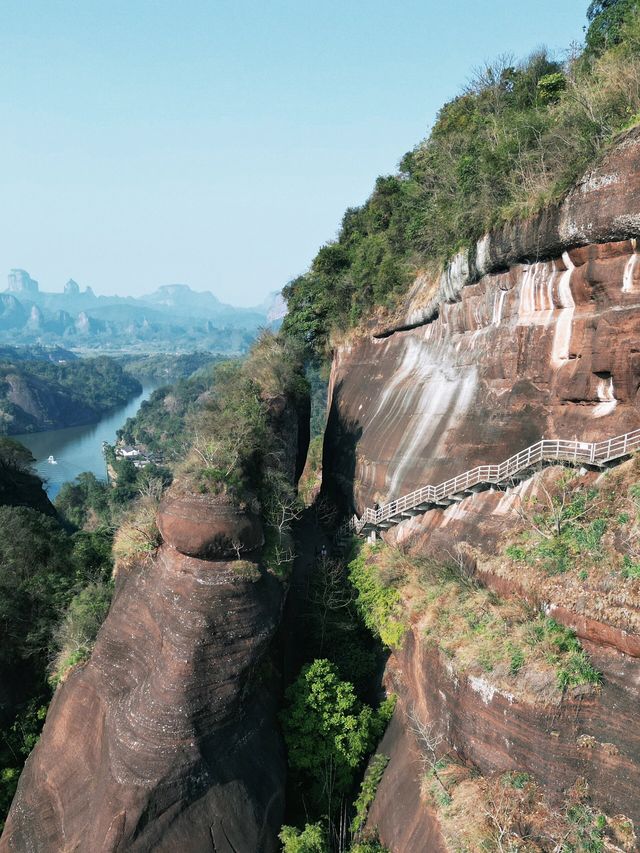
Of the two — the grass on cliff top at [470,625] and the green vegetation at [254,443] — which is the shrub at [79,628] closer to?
the green vegetation at [254,443]

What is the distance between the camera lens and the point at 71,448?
105 meters

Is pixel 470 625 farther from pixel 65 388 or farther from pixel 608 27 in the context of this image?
pixel 65 388

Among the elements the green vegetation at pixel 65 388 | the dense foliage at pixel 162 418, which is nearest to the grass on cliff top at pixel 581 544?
the dense foliage at pixel 162 418

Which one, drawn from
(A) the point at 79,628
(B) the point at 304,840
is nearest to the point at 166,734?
(B) the point at 304,840

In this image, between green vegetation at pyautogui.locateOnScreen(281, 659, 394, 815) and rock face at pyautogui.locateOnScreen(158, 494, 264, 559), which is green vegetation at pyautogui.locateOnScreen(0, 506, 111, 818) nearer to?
rock face at pyautogui.locateOnScreen(158, 494, 264, 559)

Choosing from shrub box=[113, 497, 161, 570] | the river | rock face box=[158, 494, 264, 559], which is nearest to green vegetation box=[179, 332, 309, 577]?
rock face box=[158, 494, 264, 559]

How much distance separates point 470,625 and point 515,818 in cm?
381

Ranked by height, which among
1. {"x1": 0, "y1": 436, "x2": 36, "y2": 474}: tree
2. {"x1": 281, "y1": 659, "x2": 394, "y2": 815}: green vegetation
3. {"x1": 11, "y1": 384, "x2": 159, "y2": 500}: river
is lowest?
{"x1": 11, "y1": 384, "x2": 159, "y2": 500}: river

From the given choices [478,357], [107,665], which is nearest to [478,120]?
[478,357]

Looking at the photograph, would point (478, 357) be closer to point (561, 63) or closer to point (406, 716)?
point (406, 716)

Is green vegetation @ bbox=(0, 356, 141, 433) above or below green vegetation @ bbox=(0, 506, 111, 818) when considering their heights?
below

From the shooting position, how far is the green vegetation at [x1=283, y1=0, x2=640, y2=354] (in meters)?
14.8

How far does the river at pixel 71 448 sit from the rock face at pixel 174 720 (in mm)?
63541

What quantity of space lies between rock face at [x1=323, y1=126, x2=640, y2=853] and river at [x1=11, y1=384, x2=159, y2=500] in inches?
2542
